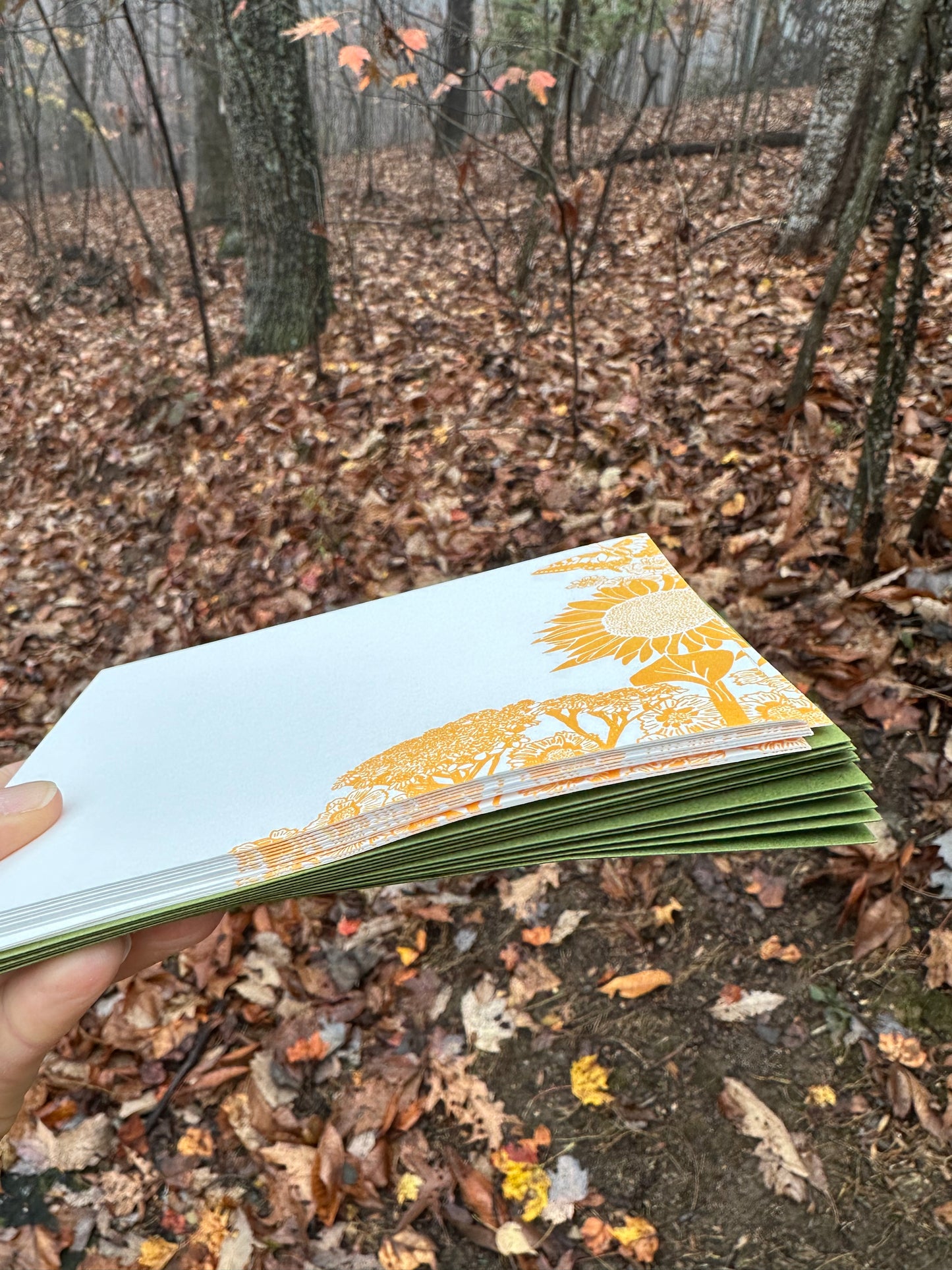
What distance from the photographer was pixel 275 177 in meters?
5.37

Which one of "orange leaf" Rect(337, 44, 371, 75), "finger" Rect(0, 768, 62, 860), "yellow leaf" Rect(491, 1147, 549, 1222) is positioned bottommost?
"yellow leaf" Rect(491, 1147, 549, 1222)

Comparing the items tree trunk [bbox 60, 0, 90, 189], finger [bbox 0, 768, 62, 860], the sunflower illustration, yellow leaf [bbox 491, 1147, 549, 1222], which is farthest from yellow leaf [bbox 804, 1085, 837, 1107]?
tree trunk [bbox 60, 0, 90, 189]

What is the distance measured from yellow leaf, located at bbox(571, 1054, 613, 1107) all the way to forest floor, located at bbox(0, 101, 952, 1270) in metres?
0.03

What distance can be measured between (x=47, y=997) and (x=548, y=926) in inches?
60.3

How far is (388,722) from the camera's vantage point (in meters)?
1.26

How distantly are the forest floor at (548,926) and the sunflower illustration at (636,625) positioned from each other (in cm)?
127

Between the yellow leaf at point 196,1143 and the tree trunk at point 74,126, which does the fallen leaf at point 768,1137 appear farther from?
the tree trunk at point 74,126

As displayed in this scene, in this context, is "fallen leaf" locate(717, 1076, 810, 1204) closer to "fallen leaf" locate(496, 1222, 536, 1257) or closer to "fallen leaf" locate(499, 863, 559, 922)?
"fallen leaf" locate(496, 1222, 536, 1257)

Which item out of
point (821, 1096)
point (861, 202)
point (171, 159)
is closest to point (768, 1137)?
Answer: point (821, 1096)

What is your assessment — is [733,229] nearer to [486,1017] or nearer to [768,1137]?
[486,1017]

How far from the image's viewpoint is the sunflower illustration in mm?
1251

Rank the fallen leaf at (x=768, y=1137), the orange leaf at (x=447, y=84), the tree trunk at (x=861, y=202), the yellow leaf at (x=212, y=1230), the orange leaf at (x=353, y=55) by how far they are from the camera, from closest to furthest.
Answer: the fallen leaf at (x=768, y=1137), the yellow leaf at (x=212, y=1230), the tree trunk at (x=861, y=202), the orange leaf at (x=353, y=55), the orange leaf at (x=447, y=84)

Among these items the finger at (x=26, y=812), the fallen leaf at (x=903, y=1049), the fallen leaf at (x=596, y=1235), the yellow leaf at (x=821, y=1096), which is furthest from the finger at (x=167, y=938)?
the fallen leaf at (x=903, y=1049)

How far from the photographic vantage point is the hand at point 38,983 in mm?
1137
